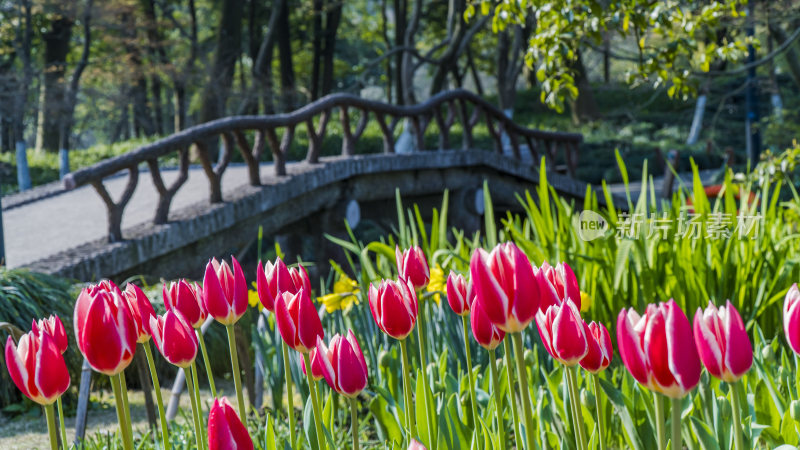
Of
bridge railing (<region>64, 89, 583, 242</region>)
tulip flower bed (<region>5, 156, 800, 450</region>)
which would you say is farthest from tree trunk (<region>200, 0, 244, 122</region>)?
tulip flower bed (<region>5, 156, 800, 450</region>)

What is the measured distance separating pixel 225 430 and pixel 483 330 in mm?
500

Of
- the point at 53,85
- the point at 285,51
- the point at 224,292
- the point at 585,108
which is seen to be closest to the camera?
the point at 224,292

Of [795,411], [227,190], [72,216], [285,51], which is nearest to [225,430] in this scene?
[795,411]

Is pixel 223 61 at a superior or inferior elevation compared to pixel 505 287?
superior

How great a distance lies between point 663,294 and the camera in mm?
3402

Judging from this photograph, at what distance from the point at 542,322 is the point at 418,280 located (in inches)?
20.8

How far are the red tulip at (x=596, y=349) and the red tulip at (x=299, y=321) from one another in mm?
465

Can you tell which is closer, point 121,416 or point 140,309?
point 121,416

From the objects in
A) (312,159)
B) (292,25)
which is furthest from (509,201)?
(292,25)

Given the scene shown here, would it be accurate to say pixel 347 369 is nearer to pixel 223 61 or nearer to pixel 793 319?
pixel 793 319

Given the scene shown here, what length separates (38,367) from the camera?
1278mm

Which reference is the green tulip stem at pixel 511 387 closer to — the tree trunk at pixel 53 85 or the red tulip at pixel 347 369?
the red tulip at pixel 347 369

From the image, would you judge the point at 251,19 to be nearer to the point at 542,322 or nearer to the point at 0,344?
the point at 0,344

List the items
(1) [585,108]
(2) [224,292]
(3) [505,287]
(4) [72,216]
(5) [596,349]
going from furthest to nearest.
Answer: (1) [585,108]
(4) [72,216]
(2) [224,292]
(5) [596,349]
(3) [505,287]
